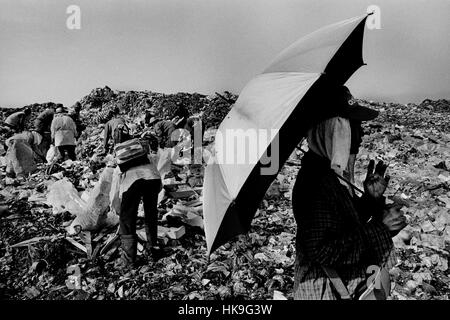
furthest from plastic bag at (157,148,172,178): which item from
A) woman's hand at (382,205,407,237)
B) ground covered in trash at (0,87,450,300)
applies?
woman's hand at (382,205,407,237)

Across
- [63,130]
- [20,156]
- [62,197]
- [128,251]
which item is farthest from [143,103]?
[128,251]

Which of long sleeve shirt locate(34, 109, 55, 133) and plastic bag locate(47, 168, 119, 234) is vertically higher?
long sleeve shirt locate(34, 109, 55, 133)

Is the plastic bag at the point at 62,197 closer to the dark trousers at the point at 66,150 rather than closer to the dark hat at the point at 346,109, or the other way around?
the dark trousers at the point at 66,150

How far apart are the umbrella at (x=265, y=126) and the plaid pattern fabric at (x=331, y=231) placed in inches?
6.5

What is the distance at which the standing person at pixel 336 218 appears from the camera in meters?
1.47

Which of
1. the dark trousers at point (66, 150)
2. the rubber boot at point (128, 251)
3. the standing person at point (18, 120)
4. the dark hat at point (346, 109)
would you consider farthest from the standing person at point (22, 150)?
the dark hat at point (346, 109)

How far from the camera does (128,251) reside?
4.14 meters

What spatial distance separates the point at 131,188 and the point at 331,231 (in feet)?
9.19

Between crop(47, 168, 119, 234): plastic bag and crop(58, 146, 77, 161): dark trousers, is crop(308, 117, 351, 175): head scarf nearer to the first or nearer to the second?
crop(47, 168, 119, 234): plastic bag

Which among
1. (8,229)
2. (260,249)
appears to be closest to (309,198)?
(260,249)

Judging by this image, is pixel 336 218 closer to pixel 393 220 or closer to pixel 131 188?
pixel 393 220

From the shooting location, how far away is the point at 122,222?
158 inches

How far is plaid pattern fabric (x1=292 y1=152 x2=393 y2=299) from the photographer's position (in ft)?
4.84

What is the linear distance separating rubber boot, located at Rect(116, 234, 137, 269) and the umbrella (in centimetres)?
272
